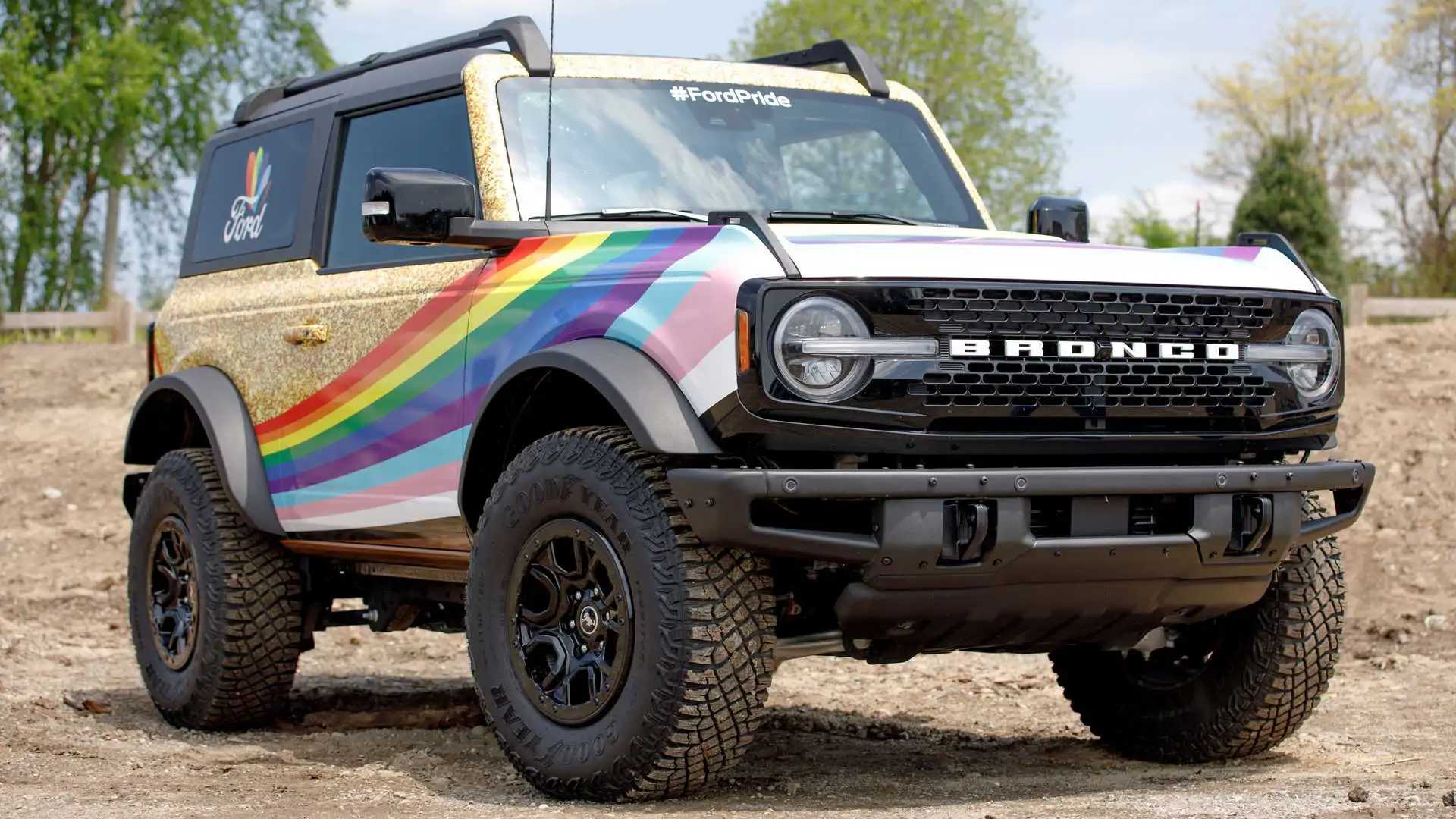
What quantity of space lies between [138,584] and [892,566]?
4.04 meters

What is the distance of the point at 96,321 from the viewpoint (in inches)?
878

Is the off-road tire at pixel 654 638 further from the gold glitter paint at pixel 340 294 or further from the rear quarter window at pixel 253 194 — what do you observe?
the rear quarter window at pixel 253 194

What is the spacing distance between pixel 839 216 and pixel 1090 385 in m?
1.44

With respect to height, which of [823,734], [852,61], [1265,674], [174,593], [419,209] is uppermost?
[852,61]

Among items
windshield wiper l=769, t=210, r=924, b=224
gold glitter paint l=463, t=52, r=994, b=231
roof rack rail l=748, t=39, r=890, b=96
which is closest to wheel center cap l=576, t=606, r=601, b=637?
gold glitter paint l=463, t=52, r=994, b=231

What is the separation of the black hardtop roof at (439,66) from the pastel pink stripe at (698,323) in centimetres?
128

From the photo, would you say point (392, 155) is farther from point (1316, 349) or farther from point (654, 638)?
point (1316, 349)

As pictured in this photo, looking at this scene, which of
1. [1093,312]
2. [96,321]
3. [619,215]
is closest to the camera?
[1093,312]

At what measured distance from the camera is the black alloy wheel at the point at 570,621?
4.60m

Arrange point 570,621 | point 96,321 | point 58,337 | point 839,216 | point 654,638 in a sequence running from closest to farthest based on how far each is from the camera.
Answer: point 654,638 < point 570,621 < point 839,216 < point 96,321 < point 58,337

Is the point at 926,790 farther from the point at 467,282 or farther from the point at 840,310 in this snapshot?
the point at 467,282

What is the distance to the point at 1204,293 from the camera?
4.68 metres

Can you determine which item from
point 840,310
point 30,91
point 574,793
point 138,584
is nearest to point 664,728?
point 574,793

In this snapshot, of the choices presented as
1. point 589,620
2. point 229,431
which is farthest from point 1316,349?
point 229,431
